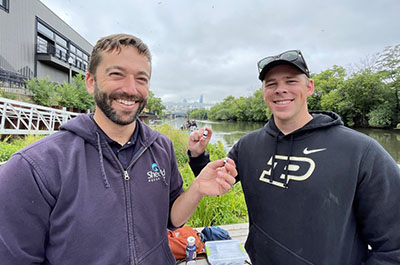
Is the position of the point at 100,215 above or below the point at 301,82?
below

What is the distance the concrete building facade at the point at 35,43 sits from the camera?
52.5 feet

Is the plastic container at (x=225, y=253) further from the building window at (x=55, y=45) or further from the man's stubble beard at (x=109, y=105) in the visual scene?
the building window at (x=55, y=45)

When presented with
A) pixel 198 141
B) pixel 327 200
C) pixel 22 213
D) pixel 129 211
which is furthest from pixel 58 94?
pixel 327 200

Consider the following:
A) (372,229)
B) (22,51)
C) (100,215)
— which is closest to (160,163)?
(100,215)

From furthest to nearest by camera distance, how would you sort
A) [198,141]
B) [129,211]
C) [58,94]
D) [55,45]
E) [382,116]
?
1. [382,116]
2. [55,45]
3. [58,94]
4. [198,141]
5. [129,211]

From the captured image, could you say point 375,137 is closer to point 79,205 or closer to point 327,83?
point 327,83

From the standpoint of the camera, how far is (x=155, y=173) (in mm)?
1363

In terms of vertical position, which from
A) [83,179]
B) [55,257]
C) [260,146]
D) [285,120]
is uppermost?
[285,120]

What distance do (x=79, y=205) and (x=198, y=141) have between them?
104 cm

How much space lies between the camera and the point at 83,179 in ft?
3.59

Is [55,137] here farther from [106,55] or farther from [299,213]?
[299,213]

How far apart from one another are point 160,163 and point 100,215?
1.68 ft

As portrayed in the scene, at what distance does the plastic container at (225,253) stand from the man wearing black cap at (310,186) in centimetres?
52

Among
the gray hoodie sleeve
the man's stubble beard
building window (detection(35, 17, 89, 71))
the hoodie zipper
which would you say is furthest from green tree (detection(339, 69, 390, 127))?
building window (detection(35, 17, 89, 71))
